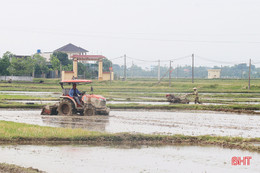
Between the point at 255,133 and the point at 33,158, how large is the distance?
30.2ft

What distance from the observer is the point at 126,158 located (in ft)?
37.8

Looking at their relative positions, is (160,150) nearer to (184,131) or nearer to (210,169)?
(210,169)

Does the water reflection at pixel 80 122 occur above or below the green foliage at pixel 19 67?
below

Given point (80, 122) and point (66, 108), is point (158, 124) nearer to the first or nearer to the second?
point (80, 122)

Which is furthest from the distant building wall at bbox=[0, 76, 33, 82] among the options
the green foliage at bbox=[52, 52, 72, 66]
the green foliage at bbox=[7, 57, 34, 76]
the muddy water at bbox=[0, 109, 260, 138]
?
the muddy water at bbox=[0, 109, 260, 138]

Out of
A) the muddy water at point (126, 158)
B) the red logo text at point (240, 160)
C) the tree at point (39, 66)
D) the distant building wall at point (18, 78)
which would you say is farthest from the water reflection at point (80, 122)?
the tree at point (39, 66)

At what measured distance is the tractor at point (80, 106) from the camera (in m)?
21.4

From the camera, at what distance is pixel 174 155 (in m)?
11.9

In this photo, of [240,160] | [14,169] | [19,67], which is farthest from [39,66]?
[14,169]

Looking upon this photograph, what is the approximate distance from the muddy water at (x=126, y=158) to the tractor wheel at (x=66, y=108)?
28.5ft

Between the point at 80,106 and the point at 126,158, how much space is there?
10.6m

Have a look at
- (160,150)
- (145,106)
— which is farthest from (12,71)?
(160,150)

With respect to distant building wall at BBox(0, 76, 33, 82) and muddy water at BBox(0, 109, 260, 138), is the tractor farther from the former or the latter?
distant building wall at BBox(0, 76, 33, 82)

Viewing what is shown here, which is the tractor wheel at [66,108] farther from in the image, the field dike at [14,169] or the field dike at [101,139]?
the field dike at [14,169]
